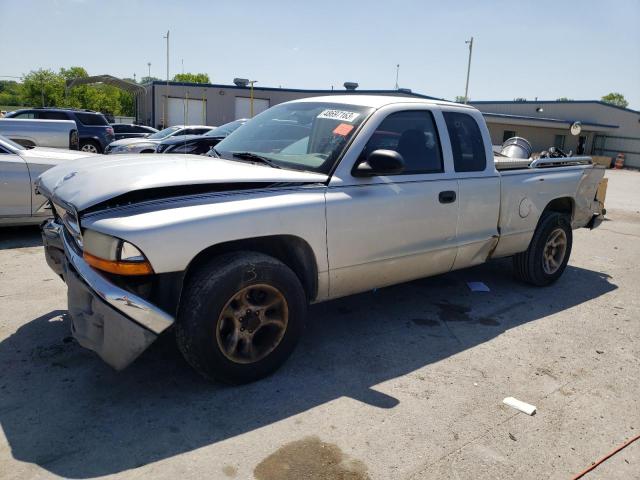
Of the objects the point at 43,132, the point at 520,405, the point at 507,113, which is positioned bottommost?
the point at 520,405

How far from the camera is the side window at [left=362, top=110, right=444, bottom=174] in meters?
4.02

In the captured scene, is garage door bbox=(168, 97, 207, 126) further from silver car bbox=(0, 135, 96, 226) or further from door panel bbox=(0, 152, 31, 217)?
door panel bbox=(0, 152, 31, 217)

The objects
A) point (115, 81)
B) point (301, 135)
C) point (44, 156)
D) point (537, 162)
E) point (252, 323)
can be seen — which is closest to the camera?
point (252, 323)

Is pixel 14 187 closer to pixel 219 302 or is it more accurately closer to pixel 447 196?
pixel 219 302

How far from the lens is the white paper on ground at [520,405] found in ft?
10.7

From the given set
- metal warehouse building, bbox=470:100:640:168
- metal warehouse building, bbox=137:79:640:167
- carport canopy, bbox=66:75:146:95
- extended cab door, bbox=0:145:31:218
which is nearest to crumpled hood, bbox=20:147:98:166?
extended cab door, bbox=0:145:31:218

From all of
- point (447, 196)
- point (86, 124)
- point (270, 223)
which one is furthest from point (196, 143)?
point (270, 223)

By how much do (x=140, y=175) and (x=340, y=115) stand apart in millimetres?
1612

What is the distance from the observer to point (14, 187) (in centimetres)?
652

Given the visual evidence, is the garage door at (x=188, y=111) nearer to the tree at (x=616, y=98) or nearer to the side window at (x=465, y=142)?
the side window at (x=465, y=142)

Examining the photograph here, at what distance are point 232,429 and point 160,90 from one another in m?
35.9

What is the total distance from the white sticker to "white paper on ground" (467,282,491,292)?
8.42 feet

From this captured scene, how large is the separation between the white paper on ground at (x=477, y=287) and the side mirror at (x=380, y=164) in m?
2.43

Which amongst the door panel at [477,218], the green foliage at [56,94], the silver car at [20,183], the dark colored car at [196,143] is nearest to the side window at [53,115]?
the dark colored car at [196,143]
